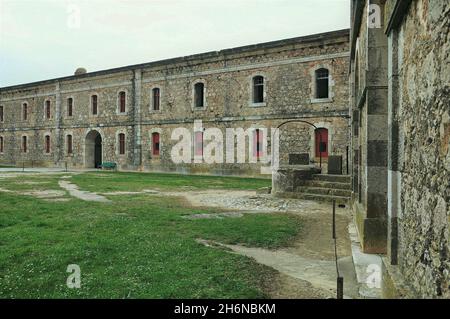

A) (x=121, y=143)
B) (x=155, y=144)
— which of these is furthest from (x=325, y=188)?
(x=121, y=143)

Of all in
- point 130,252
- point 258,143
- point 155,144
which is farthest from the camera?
point 155,144

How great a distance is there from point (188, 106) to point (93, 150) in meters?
10.8

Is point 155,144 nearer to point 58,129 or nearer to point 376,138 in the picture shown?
point 58,129

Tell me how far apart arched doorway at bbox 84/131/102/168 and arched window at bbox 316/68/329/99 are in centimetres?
1805

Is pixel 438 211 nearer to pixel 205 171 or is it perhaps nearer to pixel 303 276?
pixel 303 276

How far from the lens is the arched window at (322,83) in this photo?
1866 centimetres

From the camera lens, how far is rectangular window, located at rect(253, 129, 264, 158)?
20500 millimetres

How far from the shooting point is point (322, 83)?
62.1 ft

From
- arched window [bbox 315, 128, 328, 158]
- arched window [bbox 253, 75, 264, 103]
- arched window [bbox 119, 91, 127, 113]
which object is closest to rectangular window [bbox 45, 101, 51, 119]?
arched window [bbox 119, 91, 127, 113]

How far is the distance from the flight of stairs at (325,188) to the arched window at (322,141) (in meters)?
7.40

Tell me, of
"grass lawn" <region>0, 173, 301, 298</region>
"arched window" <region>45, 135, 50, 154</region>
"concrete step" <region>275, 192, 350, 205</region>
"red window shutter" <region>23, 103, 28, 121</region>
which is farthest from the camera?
"red window shutter" <region>23, 103, 28, 121</region>

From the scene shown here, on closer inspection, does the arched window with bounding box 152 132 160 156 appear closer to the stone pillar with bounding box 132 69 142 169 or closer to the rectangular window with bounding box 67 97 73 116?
the stone pillar with bounding box 132 69 142 169
